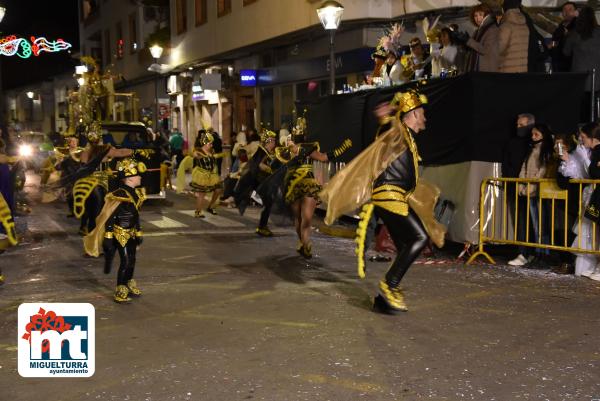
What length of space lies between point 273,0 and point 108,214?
647 inches

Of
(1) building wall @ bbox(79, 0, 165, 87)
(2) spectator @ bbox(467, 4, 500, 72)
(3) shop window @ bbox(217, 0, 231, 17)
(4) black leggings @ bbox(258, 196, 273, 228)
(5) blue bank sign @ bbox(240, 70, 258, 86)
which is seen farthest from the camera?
(1) building wall @ bbox(79, 0, 165, 87)

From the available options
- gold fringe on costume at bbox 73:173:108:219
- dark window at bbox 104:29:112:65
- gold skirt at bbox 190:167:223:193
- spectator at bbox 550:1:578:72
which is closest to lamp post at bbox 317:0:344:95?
gold skirt at bbox 190:167:223:193

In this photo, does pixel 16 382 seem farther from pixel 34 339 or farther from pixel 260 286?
pixel 260 286

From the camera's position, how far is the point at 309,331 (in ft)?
22.0

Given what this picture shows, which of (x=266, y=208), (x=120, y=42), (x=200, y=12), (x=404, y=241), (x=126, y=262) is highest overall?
(x=120, y=42)

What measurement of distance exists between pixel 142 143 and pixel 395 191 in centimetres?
1292

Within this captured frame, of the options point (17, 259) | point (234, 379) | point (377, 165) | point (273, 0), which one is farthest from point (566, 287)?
point (273, 0)

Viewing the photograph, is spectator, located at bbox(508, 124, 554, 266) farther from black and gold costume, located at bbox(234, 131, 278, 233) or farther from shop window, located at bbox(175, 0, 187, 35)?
shop window, located at bbox(175, 0, 187, 35)

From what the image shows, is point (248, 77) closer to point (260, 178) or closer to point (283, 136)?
point (260, 178)

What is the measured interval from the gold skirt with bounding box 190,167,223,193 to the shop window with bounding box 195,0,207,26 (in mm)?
15670

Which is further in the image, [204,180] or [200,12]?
[200,12]

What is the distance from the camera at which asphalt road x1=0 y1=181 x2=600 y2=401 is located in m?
5.27

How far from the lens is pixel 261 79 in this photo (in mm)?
26500

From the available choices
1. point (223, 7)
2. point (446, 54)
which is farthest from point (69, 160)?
point (223, 7)
